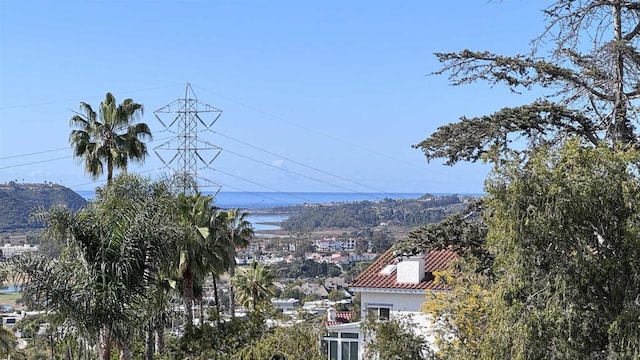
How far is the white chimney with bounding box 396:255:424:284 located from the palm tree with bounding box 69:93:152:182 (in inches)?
436

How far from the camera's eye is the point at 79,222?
1784cm

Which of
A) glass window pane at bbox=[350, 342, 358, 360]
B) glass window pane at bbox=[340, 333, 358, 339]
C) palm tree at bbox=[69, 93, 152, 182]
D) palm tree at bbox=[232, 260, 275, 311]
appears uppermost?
palm tree at bbox=[69, 93, 152, 182]

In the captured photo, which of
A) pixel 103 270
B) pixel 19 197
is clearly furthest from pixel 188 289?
pixel 19 197

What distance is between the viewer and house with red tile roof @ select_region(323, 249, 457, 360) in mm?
27297

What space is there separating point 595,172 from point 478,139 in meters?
4.36

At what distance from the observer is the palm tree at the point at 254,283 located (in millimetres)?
42688

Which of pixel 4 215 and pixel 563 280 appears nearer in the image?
pixel 563 280

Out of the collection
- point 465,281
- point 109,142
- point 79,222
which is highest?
point 109,142

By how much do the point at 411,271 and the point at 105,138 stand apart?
41.6 ft

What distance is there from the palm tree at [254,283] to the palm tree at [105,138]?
48.2 feet

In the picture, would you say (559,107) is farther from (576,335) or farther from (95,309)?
(95,309)

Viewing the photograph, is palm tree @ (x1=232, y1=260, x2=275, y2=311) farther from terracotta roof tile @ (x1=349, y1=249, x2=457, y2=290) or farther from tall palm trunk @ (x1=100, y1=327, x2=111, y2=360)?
tall palm trunk @ (x1=100, y1=327, x2=111, y2=360)

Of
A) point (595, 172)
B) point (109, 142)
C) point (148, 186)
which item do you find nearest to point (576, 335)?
→ point (595, 172)

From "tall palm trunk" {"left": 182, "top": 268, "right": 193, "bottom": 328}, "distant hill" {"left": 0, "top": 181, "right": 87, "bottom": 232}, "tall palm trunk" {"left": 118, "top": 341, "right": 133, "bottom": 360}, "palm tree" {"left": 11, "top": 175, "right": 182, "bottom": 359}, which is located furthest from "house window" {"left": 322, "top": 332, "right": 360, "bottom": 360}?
"distant hill" {"left": 0, "top": 181, "right": 87, "bottom": 232}
